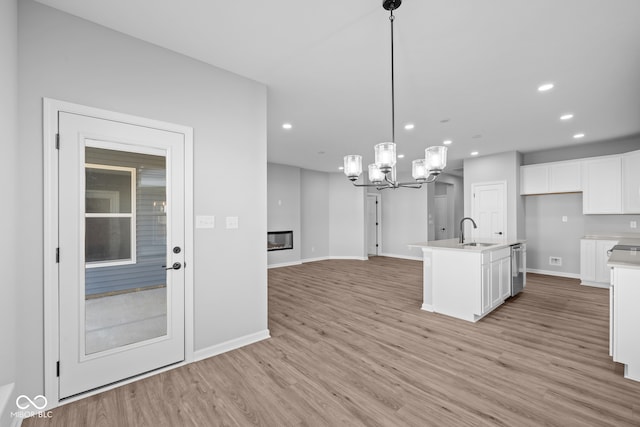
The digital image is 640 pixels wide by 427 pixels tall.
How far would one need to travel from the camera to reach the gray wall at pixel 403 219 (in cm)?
868

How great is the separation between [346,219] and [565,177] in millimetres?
5291

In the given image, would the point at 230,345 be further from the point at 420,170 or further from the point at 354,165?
the point at 420,170

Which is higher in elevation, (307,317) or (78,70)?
(78,70)

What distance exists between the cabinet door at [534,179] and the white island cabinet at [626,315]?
167 inches

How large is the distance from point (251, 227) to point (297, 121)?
6.92ft

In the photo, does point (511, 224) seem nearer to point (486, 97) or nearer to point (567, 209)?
point (567, 209)

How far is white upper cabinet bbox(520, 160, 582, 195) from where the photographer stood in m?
5.53

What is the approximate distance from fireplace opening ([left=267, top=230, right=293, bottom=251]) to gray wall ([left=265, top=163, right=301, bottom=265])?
10 cm

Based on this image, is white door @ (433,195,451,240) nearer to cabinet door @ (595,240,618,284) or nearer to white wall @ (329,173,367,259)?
white wall @ (329,173,367,259)

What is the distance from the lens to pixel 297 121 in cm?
433

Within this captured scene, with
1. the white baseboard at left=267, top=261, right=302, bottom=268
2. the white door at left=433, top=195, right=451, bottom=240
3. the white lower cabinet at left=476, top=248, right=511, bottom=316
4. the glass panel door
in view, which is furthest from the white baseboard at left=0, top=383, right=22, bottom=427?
the white door at left=433, top=195, right=451, bottom=240

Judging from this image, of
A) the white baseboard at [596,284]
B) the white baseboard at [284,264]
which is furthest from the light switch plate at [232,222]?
the white baseboard at [596,284]

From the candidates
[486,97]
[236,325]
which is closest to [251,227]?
[236,325]

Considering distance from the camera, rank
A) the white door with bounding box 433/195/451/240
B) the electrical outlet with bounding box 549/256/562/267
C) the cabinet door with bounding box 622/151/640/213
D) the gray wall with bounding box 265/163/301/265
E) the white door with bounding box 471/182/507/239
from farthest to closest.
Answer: the white door with bounding box 433/195/451/240, the gray wall with bounding box 265/163/301/265, the white door with bounding box 471/182/507/239, the electrical outlet with bounding box 549/256/562/267, the cabinet door with bounding box 622/151/640/213
